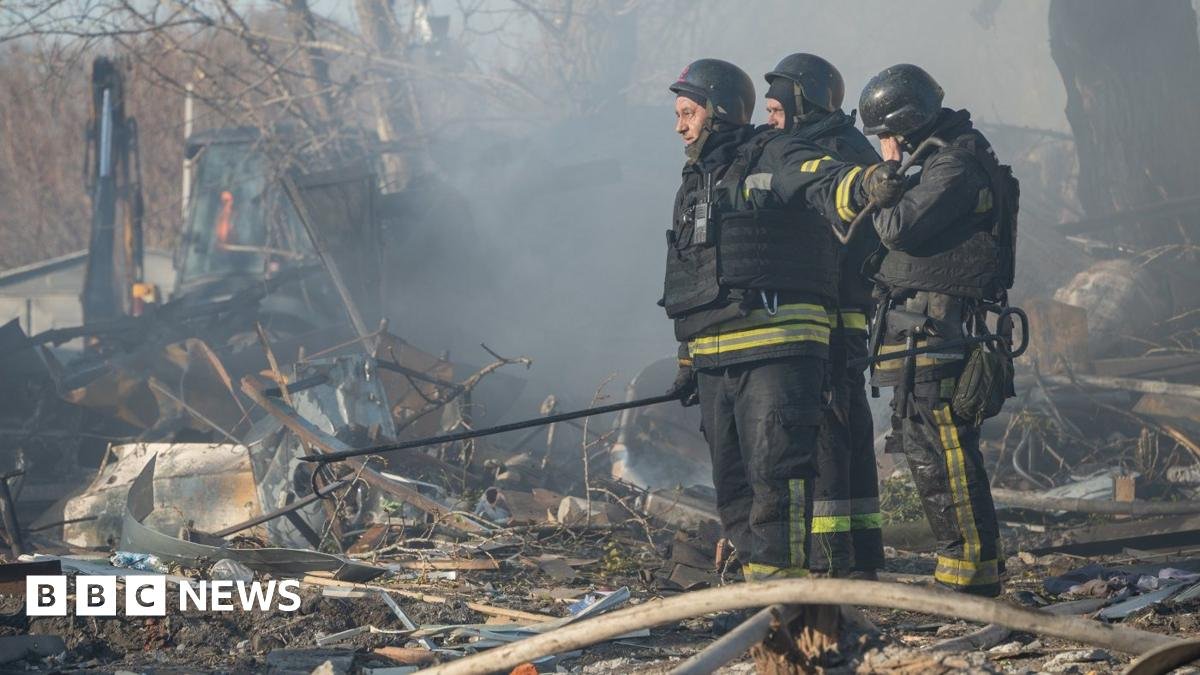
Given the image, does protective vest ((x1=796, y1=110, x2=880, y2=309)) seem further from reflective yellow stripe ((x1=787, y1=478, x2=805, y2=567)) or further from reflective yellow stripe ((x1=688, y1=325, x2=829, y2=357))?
reflective yellow stripe ((x1=787, y1=478, x2=805, y2=567))

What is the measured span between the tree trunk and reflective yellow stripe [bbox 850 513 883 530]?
804 centimetres

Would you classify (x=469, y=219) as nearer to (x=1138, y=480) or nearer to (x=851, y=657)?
(x=1138, y=480)

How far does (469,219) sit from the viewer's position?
41.7ft

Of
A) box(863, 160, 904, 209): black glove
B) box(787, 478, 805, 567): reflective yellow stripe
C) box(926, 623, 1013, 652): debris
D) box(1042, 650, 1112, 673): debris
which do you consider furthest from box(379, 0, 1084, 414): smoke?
box(1042, 650, 1112, 673): debris

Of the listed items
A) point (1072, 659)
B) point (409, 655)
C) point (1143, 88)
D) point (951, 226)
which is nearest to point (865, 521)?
point (951, 226)

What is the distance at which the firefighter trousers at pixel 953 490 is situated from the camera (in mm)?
4371

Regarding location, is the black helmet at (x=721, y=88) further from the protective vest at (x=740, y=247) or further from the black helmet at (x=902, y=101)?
the black helmet at (x=902, y=101)

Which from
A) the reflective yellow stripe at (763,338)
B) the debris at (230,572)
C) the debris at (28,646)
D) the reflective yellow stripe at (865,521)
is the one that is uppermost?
the reflective yellow stripe at (763,338)

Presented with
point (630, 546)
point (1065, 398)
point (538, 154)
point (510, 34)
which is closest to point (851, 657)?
point (630, 546)

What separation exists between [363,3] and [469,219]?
4796 millimetres

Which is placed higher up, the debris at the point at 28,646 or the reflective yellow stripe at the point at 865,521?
the reflective yellow stripe at the point at 865,521

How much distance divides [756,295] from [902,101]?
3.26ft

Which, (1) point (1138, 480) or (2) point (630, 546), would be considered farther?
(1) point (1138, 480)

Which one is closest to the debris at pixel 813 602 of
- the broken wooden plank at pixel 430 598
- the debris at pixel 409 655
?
the debris at pixel 409 655
